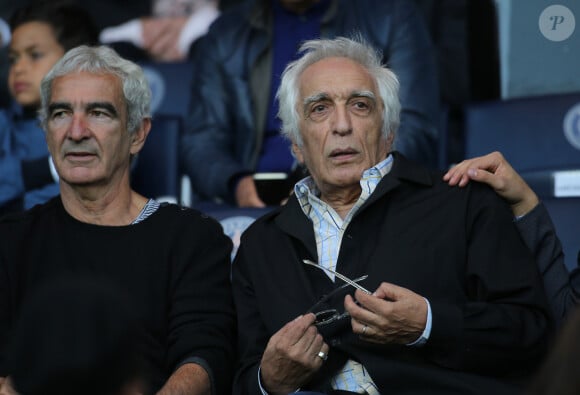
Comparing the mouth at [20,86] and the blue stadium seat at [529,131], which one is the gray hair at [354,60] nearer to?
the blue stadium seat at [529,131]

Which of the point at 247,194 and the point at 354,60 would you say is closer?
the point at 354,60

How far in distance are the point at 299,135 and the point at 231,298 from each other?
57 centimetres

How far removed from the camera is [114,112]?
3.99m

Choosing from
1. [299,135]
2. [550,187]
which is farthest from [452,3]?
[299,135]

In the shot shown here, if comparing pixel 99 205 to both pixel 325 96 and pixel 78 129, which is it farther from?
pixel 325 96

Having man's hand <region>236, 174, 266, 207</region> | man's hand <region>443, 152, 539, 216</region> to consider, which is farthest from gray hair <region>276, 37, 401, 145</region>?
man's hand <region>236, 174, 266, 207</region>

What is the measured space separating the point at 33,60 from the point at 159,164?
2.85ft

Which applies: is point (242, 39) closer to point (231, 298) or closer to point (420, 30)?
point (420, 30)

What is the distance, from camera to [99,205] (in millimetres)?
3928

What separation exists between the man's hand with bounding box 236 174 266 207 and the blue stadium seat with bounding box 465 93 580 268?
2.77 feet

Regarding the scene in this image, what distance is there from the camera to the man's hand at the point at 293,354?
10.6 ft

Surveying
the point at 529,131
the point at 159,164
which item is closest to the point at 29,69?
the point at 159,164

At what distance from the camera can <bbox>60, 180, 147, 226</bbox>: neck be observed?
3.91 metres

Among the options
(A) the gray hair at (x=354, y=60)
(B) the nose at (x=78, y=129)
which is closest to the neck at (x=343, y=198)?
(A) the gray hair at (x=354, y=60)
